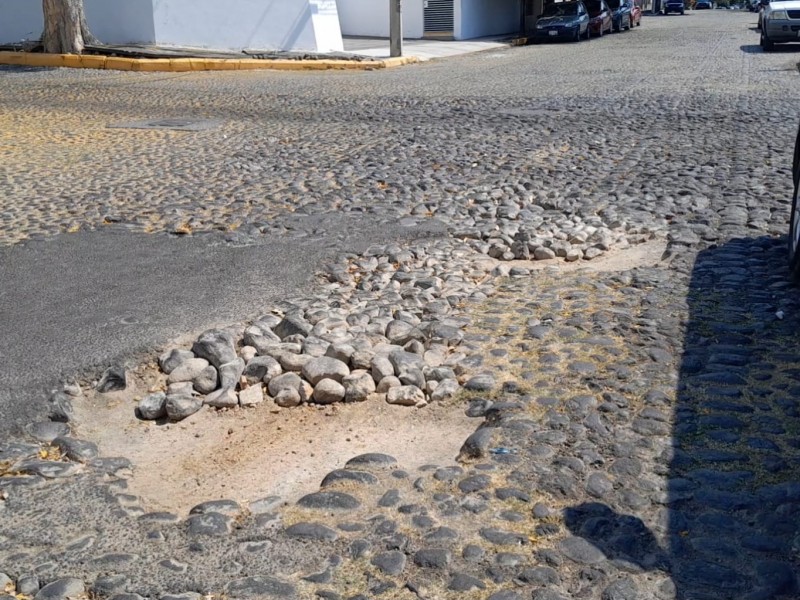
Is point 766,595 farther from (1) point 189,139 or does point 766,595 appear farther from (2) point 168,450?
(1) point 189,139

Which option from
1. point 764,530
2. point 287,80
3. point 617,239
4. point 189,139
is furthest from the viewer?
point 287,80

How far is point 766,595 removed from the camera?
A: 9.12 feet

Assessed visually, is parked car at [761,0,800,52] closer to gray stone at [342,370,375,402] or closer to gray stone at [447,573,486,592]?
gray stone at [342,370,375,402]

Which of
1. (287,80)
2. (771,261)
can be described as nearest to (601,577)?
(771,261)

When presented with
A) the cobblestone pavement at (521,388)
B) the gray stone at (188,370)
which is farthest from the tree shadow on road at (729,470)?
the gray stone at (188,370)

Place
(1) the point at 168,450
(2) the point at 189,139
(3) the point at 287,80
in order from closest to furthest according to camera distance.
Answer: (1) the point at 168,450 < (2) the point at 189,139 < (3) the point at 287,80

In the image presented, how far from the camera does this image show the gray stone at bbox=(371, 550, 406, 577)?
116 inches

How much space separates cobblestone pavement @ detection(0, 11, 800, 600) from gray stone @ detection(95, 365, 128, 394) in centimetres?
48

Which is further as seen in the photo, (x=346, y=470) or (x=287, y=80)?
(x=287, y=80)

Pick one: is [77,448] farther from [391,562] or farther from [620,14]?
[620,14]

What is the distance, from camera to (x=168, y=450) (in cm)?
388

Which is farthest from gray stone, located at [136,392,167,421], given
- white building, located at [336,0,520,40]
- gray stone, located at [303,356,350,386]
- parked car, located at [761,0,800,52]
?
white building, located at [336,0,520,40]

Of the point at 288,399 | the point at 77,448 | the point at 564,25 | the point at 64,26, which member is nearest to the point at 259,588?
the point at 77,448

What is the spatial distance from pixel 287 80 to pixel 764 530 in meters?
16.7
